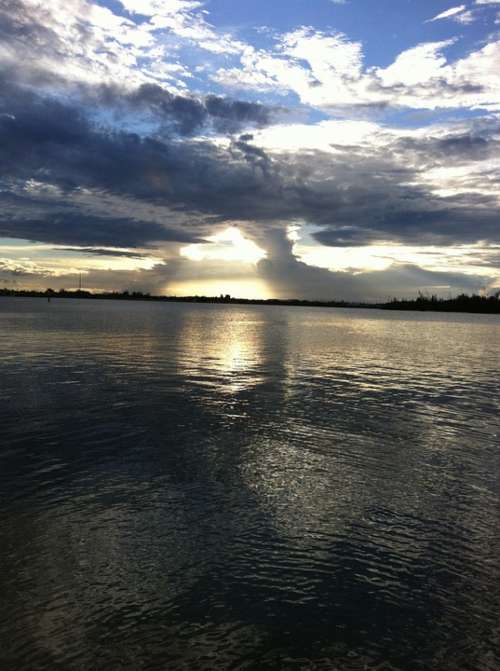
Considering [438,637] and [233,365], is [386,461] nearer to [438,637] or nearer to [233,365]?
[438,637]

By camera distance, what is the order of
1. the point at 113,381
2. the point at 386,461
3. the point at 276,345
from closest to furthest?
the point at 386,461
the point at 113,381
the point at 276,345

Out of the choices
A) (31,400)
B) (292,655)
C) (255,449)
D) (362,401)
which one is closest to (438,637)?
(292,655)

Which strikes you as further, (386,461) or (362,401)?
(362,401)

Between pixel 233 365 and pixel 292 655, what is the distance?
38966 mm

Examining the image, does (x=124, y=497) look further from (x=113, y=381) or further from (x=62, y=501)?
(x=113, y=381)

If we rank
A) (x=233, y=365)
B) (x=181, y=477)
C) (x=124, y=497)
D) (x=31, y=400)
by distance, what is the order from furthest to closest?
(x=233, y=365), (x=31, y=400), (x=181, y=477), (x=124, y=497)

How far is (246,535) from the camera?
497 inches

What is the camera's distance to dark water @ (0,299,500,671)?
872 cm

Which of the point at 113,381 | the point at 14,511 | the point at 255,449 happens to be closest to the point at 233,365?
the point at 113,381

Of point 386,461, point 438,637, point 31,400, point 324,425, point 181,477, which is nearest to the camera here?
point 438,637

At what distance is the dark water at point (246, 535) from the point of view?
343 inches

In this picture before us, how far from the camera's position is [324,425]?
2480cm

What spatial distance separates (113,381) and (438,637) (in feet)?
97.1

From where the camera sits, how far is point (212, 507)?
47.0ft
